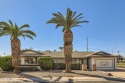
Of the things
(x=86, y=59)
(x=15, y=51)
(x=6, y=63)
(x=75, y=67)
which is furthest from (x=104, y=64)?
(x=6, y=63)

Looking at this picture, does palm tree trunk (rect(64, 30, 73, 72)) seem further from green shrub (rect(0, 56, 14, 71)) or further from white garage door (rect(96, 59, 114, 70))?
white garage door (rect(96, 59, 114, 70))

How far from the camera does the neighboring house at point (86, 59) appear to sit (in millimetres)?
49531

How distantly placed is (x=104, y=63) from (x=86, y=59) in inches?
262

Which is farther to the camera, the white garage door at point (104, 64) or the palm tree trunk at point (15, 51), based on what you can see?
the white garage door at point (104, 64)

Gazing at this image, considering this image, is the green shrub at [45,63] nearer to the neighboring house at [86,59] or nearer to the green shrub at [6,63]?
the green shrub at [6,63]

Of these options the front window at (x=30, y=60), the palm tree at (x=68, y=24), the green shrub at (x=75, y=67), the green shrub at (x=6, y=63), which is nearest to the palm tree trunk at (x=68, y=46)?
the palm tree at (x=68, y=24)

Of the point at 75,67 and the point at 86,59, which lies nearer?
the point at 75,67

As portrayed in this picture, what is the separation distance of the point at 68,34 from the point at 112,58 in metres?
13.6

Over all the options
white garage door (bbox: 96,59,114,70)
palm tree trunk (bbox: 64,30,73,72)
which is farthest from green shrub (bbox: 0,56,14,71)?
white garage door (bbox: 96,59,114,70)

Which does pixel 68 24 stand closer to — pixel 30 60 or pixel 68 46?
pixel 68 46

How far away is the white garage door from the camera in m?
49.5

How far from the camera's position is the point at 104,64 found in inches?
1961

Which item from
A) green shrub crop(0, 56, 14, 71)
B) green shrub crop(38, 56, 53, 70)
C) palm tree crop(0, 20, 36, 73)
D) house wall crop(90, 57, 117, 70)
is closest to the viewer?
palm tree crop(0, 20, 36, 73)

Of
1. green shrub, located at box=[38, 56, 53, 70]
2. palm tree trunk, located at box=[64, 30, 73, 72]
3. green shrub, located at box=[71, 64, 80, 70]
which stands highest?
palm tree trunk, located at box=[64, 30, 73, 72]
